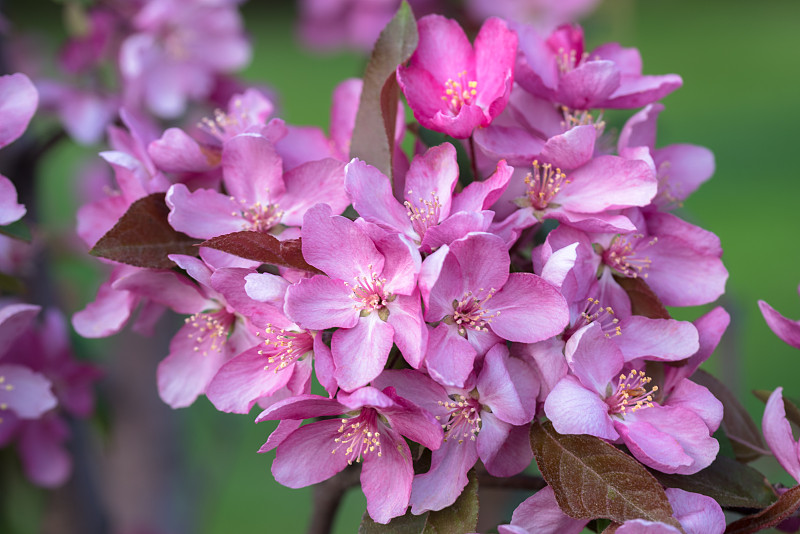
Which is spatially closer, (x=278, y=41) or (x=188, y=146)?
(x=188, y=146)

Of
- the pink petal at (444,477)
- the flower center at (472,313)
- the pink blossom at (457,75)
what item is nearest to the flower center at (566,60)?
the pink blossom at (457,75)

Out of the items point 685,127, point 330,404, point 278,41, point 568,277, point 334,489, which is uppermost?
point 568,277

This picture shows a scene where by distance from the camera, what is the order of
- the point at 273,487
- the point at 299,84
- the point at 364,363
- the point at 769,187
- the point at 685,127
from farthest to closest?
the point at 299,84 < the point at 685,127 < the point at 769,187 < the point at 273,487 < the point at 364,363

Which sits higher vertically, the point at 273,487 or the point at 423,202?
the point at 423,202

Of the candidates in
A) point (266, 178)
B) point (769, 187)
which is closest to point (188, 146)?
point (266, 178)

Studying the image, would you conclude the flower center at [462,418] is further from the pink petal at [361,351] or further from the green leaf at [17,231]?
the green leaf at [17,231]

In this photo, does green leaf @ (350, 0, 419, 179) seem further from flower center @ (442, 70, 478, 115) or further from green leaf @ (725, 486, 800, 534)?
green leaf @ (725, 486, 800, 534)

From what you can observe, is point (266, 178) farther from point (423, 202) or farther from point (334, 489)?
point (334, 489)
